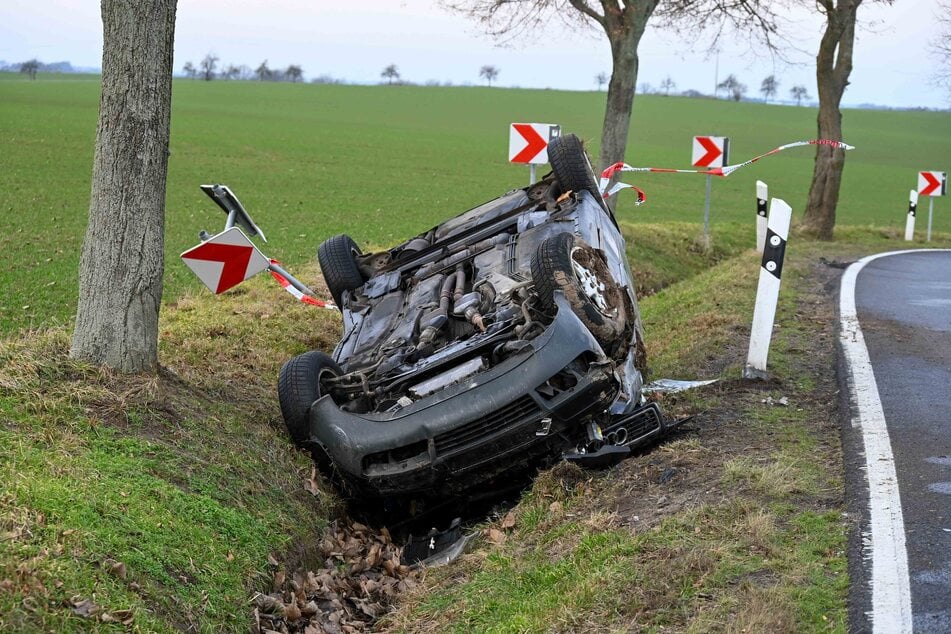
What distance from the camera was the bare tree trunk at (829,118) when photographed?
71.3 ft

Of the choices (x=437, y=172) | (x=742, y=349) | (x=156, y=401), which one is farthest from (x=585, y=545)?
(x=437, y=172)

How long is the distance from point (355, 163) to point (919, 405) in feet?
108

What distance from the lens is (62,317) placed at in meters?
9.91

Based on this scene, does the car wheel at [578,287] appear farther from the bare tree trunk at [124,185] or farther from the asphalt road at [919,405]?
the bare tree trunk at [124,185]

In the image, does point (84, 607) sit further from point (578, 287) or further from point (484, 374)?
point (578, 287)

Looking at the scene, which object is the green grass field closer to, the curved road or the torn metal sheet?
the curved road

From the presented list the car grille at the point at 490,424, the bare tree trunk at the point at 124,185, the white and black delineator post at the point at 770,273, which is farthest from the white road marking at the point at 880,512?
the bare tree trunk at the point at 124,185

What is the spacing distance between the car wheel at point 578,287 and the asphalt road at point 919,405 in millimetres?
1716

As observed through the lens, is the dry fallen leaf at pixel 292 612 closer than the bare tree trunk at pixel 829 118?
Yes

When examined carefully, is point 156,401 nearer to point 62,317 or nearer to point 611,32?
point 62,317

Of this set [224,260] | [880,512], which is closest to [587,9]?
[224,260]

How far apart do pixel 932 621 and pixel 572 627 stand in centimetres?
127

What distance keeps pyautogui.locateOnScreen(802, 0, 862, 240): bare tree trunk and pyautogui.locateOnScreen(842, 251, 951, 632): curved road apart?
313 inches

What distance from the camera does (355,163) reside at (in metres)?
38.5
